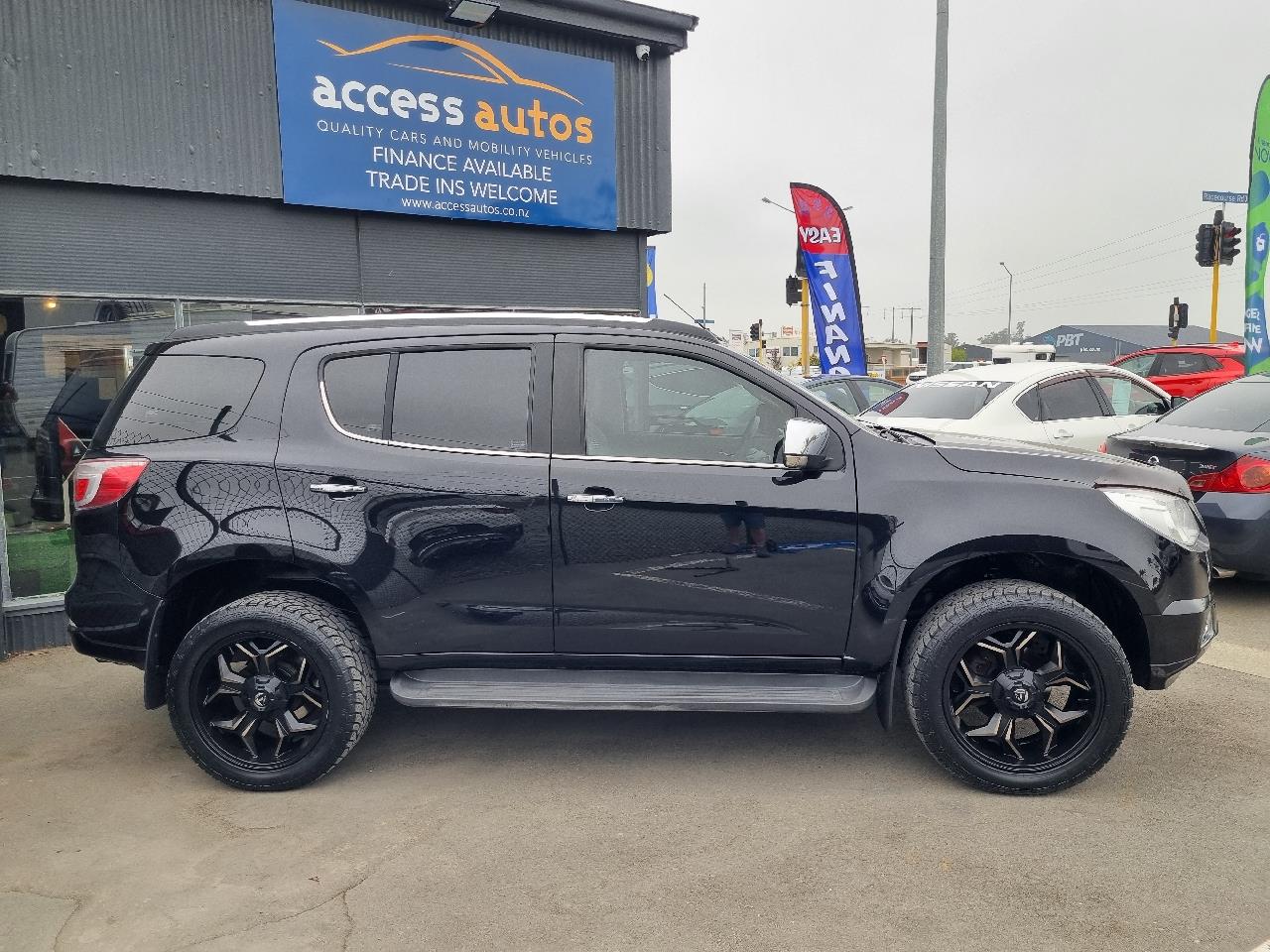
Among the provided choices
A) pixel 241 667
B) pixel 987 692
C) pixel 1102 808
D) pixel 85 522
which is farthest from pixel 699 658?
pixel 85 522

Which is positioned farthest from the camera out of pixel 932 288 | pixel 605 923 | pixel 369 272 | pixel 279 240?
pixel 932 288

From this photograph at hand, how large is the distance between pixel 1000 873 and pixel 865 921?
57 cm

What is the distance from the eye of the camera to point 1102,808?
3.57 metres

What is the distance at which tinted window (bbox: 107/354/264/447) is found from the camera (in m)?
3.93

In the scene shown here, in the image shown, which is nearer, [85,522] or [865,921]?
[865,921]

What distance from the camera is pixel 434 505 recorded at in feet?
12.3

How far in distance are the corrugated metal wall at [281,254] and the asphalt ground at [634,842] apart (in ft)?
11.2

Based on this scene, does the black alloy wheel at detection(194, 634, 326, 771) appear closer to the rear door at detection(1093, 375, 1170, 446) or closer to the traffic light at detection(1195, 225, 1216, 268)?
the rear door at detection(1093, 375, 1170, 446)

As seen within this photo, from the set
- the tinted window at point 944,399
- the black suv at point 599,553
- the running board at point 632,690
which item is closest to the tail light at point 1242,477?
the tinted window at point 944,399

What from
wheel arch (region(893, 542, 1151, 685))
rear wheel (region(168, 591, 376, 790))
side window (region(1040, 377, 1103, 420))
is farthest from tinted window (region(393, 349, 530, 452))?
side window (region(1040, 377, 1103, 420))

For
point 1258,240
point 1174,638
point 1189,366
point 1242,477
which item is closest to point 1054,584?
point 1174,638

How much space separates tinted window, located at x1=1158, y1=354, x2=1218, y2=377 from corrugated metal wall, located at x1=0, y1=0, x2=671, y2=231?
47.4 feet

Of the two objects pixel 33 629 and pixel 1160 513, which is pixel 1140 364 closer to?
pixel 1160 513

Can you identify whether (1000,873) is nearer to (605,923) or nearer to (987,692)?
(987,692)
